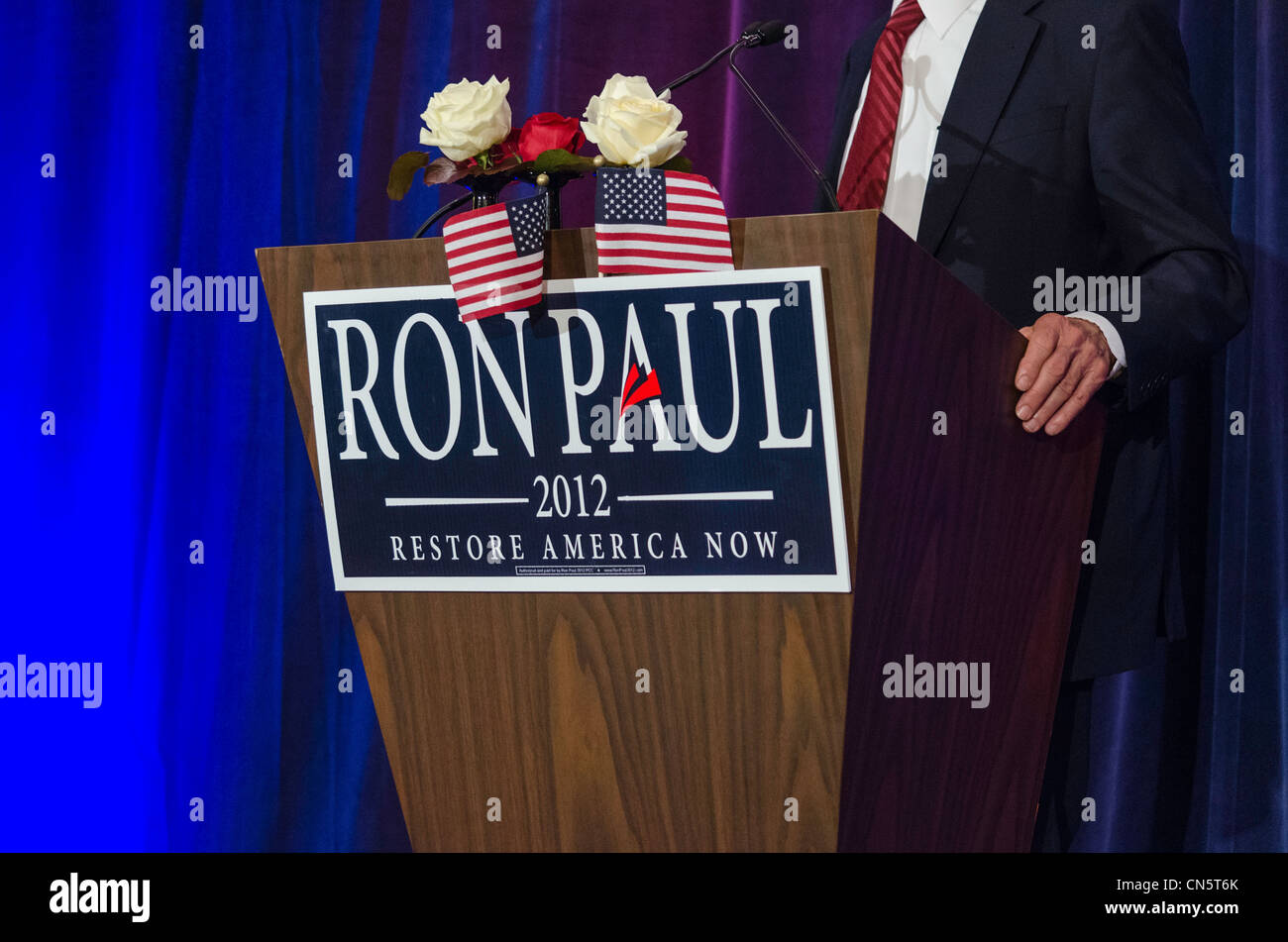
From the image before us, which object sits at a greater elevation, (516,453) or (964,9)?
(964,9)

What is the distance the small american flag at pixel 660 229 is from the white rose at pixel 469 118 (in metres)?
0.16

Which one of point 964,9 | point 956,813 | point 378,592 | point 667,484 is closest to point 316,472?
point 378,592

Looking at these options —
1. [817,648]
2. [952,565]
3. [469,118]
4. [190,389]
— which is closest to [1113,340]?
[952,565]

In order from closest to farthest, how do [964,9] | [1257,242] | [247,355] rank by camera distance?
[964,9] < [1257,242] < [247,355]

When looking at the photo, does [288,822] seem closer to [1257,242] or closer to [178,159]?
[178,159]

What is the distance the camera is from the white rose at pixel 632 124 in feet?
4.21

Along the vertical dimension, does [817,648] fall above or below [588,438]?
below

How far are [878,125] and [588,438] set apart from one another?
33.1 inches

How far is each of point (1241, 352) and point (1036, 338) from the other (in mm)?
1207

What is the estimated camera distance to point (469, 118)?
1.33 m

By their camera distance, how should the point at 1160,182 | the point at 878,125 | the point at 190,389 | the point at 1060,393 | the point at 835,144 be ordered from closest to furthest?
1. the point at 1060,393
2. the point at 1160,182
3. the point at 878,125
4. the point at 835,144
5. the point at 190,389

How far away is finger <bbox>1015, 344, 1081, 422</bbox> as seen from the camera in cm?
134

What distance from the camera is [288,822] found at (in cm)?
274

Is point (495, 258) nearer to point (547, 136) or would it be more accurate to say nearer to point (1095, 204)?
point (547, 136)
